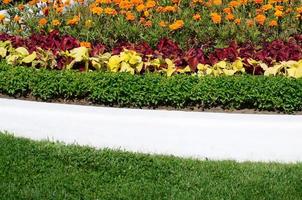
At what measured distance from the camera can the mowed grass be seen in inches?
208

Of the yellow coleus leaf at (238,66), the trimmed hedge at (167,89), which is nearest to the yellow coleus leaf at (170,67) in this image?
Result: the trimmed hedge at (167,89)

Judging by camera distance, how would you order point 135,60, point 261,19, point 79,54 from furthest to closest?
point 261,19
point 79,54
point 135,60

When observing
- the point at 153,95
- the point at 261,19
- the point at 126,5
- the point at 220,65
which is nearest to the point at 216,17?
the point at 261,19

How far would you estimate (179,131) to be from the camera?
5906 millimetres

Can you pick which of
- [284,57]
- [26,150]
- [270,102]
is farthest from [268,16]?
[26,150]

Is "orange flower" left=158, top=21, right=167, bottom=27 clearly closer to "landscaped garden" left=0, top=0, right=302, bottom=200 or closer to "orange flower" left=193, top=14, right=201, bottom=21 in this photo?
"landscaped garden" left=0, top=0, right=302, bottom=200

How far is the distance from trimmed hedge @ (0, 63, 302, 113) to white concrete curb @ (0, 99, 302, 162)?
24 centimetres

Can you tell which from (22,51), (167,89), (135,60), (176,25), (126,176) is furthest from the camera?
(176,25)

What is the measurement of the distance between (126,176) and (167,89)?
3.18ft

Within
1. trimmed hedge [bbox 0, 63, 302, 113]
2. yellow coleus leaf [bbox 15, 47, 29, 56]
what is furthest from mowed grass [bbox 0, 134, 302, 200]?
yellow coleus leaf [bbox 15, 47, 29, 56]

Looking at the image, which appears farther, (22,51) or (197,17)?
(197,17)

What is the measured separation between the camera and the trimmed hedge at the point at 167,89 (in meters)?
6.14

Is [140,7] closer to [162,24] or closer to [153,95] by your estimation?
Answer: [162,24]

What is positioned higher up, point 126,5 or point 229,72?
point 126,5
